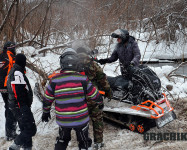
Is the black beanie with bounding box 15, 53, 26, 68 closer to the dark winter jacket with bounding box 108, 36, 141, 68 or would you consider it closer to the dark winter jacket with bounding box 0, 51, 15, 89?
the dark winter jacket with bounding box 0, 51, 15, 89

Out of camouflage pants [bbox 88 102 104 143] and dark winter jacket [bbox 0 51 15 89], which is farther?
dark winter jacket [bbox 0 51 15 89]

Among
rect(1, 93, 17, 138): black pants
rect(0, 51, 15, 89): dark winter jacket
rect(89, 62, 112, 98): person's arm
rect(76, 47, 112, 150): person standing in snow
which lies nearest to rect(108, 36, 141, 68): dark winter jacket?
rect(89, 62, 112, 98): person's arm

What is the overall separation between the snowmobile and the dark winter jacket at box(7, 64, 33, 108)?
142 cm

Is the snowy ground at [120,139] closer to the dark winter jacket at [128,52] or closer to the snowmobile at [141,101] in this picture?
the snowmobile at [141,101]

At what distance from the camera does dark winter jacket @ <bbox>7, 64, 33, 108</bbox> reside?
2.61 metres

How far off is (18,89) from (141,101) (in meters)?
1.89

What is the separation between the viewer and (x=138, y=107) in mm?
3057

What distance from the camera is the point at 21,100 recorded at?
2650mm

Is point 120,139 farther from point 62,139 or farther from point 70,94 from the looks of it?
point 70,94

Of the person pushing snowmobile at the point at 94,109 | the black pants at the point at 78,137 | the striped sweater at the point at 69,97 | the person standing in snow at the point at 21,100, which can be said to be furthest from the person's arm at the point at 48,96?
the person pushing snowmobile at the point at 94,109

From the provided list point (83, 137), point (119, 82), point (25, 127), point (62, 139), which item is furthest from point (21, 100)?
point (119, 82)

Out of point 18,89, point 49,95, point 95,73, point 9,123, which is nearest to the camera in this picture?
point 49,95

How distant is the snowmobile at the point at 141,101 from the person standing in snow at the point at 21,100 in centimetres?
136

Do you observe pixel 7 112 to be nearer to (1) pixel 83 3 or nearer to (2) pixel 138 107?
(2) pixel 138 107
